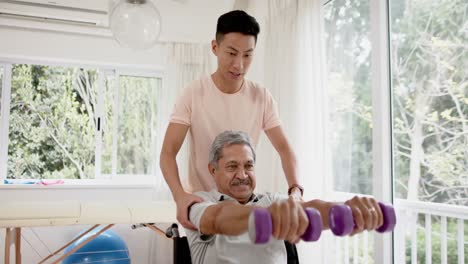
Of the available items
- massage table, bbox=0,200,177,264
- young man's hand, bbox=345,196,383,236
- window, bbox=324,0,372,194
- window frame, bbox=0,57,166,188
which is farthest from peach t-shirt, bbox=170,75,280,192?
window frame, bbox=0,57,166,188

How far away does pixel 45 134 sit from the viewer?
448 centimetres

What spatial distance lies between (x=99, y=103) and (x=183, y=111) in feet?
11.1

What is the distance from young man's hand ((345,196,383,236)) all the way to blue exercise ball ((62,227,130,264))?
3.07 m

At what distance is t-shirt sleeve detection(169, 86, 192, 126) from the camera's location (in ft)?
5.01

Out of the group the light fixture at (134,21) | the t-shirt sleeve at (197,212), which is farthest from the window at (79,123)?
the t-shirt sleeve at (197,212)

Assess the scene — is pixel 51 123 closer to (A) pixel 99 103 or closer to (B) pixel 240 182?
(A) pixel 99 103

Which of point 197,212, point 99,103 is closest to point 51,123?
point 99,103

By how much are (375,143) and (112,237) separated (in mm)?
2529

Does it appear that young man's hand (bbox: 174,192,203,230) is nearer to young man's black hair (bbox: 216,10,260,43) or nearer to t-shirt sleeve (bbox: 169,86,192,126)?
t-shirt sleeve (bbox: 169,86,192,126)

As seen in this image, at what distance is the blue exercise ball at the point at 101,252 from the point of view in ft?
11.5

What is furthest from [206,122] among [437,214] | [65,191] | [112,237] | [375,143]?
[65,191]

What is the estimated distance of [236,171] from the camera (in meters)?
1.48

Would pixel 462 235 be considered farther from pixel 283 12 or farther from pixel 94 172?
pixel 94 172

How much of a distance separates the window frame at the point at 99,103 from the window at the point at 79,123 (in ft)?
0.05
